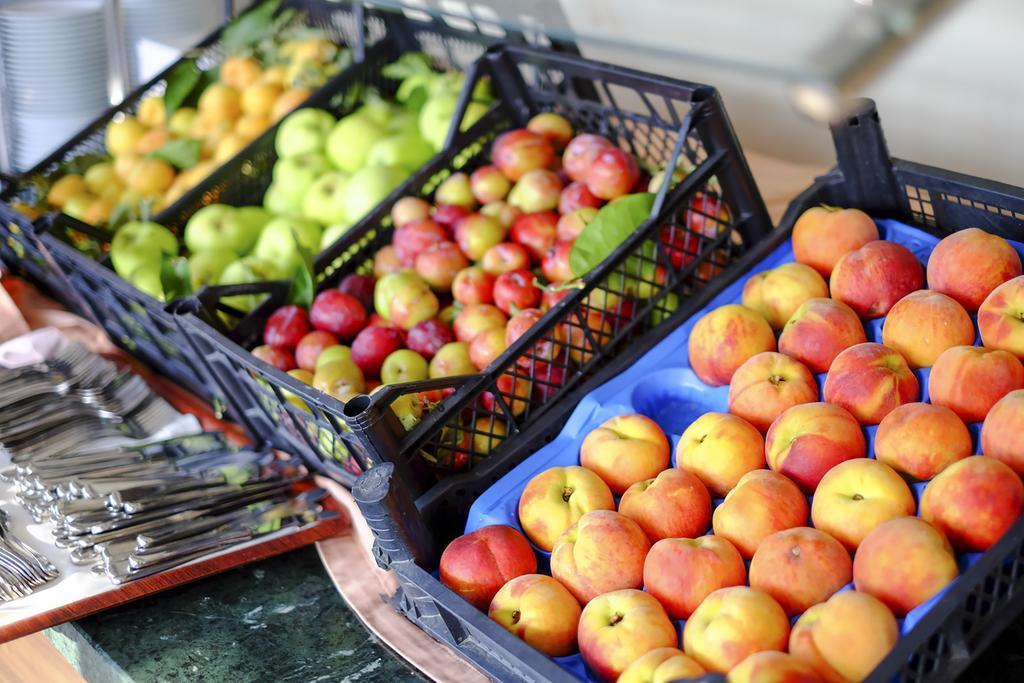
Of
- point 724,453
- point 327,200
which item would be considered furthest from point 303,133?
point 724,453

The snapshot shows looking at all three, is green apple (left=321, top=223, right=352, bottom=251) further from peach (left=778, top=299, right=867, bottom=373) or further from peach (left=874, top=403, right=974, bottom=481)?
peach (left=874, top=403, right=974, bottom=481)

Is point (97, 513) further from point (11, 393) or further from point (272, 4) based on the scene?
point (272, 4)

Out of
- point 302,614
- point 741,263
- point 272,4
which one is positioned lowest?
point 302,614

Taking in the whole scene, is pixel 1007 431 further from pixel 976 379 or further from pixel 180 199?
pixel 180 199

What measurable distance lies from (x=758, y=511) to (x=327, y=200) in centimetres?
139

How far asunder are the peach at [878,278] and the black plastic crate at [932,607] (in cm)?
14

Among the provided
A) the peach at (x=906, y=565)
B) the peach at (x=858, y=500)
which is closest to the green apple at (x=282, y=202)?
the peach at (x=858, y=500)

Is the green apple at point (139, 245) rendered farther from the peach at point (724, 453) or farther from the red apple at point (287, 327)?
the peach at point (724, 453)

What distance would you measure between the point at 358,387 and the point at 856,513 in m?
0.90

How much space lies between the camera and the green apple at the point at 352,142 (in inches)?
91.8

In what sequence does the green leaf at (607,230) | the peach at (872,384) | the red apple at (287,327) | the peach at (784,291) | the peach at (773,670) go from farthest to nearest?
the red apple at (287,327)
the green leaf at (607,230)
the peach at (784,291)
the peach at (872,384)
the peach at (773,670)

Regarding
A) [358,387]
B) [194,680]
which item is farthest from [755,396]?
[194,680]

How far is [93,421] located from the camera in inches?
73.4

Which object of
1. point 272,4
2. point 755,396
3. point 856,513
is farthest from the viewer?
point 272,4
